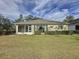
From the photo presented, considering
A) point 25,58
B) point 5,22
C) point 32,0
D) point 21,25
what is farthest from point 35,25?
point 25,58

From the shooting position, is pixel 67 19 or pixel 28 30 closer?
pixel 28 30

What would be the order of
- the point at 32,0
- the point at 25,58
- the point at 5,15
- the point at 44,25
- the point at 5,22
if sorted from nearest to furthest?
the point at 25,58 → the point at 32,0 → the point at 44,25 → the point at 5,22 → the point at 5,15

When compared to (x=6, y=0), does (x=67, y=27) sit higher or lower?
lower

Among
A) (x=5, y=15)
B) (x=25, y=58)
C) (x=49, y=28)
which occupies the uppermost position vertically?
(x=5, y=15)

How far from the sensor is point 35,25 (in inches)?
1425

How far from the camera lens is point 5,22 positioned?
45.3m

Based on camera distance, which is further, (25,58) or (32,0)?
(32,0)

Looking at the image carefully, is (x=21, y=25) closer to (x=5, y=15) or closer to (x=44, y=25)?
(x=44, y=25)

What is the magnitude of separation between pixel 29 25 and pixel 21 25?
247 centimetres

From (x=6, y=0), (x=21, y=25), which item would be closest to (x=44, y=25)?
(x=21, y=25)

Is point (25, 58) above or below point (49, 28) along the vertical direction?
below

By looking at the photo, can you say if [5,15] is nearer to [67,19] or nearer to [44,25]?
[44,25]

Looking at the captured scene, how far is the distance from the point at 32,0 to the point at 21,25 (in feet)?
30.4

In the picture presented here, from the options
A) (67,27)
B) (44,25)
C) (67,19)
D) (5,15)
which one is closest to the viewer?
(44,25)
